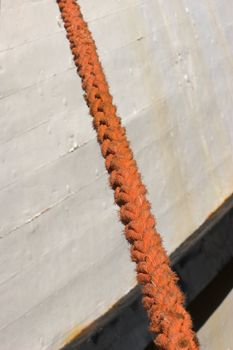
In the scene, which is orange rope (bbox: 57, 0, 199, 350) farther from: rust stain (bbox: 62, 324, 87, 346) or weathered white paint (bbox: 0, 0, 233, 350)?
rust stain (bbox: 62, 324, 87, 346)

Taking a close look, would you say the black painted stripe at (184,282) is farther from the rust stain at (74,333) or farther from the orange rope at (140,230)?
the orange rope at (140,230)

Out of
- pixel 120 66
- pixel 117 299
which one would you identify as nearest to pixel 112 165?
pixel 117 299

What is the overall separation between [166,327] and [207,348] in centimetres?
132

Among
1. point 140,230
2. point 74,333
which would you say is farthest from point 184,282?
point 140,230

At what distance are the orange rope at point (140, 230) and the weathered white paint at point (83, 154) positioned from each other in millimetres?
278

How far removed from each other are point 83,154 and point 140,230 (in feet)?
2.11

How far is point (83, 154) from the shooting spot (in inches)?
64.1

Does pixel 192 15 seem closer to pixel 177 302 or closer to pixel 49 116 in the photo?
pixel 49 116

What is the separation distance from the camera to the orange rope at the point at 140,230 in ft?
3.02

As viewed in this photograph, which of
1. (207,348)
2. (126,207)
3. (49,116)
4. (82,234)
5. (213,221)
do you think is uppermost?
(49,116)

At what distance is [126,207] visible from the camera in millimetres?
1064

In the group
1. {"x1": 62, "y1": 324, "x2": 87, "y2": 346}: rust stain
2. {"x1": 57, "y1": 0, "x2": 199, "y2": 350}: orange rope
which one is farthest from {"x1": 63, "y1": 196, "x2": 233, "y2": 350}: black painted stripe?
{"x1": 57, "y1": 0, "x2": 199, "y2": 350}: orange rope

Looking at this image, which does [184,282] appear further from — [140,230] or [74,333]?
[140,230]

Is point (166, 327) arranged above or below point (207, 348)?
above
